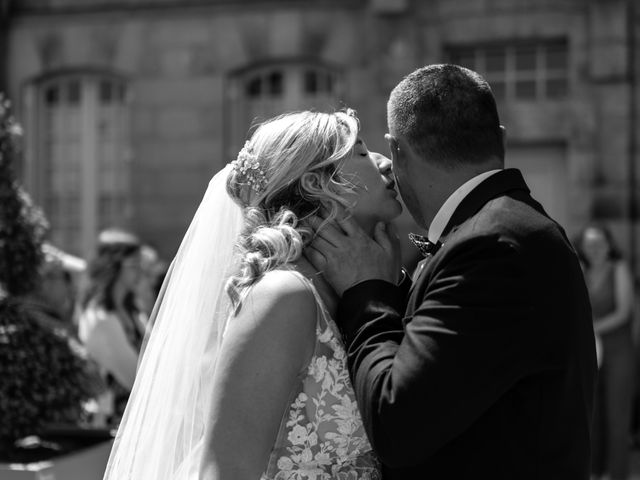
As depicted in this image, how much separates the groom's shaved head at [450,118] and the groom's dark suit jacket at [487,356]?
94 millimetres

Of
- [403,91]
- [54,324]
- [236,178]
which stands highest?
[403,91]

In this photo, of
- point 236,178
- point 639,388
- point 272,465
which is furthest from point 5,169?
point 639,388

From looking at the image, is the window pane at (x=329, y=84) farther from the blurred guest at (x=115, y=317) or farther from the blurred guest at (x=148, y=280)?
the blurred guest at (x=115, y=317)

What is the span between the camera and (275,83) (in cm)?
1283

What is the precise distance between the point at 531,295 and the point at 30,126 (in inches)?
475

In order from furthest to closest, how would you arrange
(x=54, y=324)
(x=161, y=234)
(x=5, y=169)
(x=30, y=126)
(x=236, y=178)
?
1. (x=30, y=126)
2. (x=161, y=234)
3. (x=54, y=324)
4. (x=5, y=169)
5. (x=236, y=178)

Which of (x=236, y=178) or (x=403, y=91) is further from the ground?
(x=403, y=91)

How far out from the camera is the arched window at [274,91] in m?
12.7

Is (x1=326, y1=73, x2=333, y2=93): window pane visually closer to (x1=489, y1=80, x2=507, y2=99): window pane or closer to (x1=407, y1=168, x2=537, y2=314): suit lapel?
(x1=489, y1=80, x2=507, y2=99): window pane

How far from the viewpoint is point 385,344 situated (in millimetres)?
2355

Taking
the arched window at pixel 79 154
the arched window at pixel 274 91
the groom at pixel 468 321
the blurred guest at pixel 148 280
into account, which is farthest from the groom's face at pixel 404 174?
the arched window at pixel 79 154

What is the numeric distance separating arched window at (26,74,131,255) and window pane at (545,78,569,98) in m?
5.23

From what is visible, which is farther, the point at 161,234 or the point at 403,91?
the point at 161,234

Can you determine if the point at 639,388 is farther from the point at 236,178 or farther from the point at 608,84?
the point at 236,178
